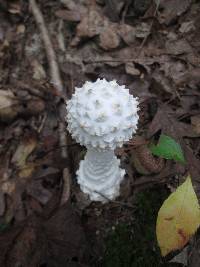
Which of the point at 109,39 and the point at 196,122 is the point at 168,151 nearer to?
the point at 196,122

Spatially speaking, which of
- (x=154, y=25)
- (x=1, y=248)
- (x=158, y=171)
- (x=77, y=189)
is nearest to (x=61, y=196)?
(x=77, y=189)

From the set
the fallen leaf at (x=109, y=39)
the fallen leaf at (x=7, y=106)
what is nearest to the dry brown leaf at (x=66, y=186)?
the fallen leaf at (x=7, y=106)

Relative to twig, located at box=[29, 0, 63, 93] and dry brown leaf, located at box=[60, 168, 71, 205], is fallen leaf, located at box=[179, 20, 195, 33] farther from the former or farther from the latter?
dry brown leaf, located at box=[60, 168, 71, 205]

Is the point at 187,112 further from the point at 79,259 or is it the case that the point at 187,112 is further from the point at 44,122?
the point at 79,259

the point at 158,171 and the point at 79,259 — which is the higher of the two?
the point at 158,171

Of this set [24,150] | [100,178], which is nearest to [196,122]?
[100,178]

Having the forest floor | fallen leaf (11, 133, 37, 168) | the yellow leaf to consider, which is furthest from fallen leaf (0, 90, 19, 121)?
the yellow leaf
